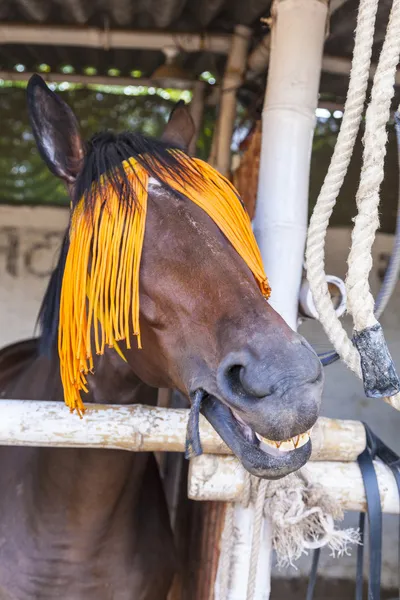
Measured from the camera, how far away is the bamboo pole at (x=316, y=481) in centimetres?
154

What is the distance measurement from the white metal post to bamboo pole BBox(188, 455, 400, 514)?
140mm

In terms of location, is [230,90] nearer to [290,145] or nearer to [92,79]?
[92,79]

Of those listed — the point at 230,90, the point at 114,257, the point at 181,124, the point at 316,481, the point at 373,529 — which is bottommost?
the point at 373,529

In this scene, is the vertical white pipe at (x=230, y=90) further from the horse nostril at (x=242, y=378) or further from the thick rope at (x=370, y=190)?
the horse nostril at (x=242, y=378)

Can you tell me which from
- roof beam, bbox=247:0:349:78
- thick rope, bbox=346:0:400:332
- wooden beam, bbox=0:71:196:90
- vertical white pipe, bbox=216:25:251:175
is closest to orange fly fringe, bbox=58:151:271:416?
thick rope, bbox=346:0:400:332

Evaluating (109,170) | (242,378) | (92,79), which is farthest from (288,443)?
(92,79)

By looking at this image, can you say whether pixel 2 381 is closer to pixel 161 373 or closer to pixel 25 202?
pixel 161 373

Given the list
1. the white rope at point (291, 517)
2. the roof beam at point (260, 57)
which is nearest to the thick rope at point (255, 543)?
the white rope at point (291, 517)

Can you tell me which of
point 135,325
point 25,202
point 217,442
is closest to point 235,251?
point 135,325

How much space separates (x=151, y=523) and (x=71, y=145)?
128cm

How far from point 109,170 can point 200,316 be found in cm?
46

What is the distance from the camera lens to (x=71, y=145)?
1.60 metres

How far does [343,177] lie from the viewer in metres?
1.14

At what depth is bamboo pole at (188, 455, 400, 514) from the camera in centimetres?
154
